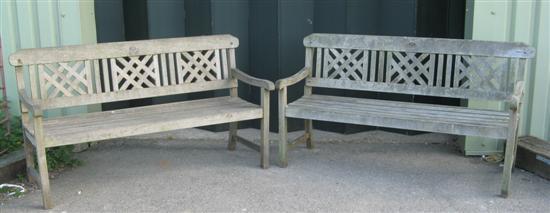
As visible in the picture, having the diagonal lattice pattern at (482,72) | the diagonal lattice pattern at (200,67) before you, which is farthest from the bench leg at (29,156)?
the diagonal lattice pattern at (482,72)

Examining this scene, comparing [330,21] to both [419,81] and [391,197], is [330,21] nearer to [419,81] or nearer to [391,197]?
[419,81]

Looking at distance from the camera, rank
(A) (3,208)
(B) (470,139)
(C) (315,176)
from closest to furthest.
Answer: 1. (A) (3,208)
2. (C) (315,176)
3. (B) (470,139)

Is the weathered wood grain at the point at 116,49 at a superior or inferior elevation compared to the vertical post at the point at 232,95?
superior

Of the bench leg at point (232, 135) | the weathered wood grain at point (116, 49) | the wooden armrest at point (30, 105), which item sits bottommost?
the bench leg at point (232, 135)

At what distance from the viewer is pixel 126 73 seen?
5500mm

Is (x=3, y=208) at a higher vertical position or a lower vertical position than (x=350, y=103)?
lower

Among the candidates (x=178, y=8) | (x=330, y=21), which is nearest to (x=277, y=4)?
(x=330, y=21)

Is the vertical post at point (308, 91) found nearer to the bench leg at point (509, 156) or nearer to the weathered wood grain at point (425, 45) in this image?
the weathered wood grain at point (425, 45)

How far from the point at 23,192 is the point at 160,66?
1576 millimetres

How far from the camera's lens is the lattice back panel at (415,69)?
17.6 feet

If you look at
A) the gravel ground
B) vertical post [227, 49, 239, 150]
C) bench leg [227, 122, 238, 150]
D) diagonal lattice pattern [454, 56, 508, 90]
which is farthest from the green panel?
diagonal lattice pattern [454, 56, 508, 90]

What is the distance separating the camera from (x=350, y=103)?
5.73 m

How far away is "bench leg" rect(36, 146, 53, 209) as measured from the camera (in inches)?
185

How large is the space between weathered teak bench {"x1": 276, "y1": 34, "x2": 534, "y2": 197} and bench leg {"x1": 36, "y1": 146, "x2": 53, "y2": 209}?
1804 millimetres
